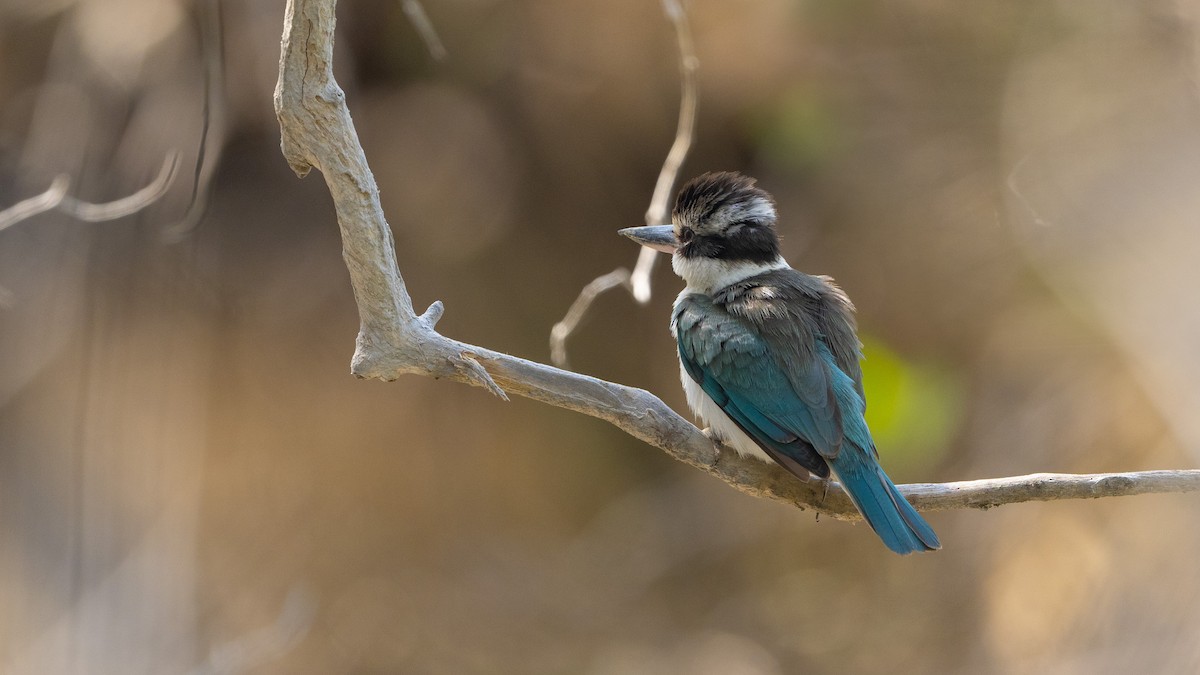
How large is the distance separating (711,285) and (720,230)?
16cm

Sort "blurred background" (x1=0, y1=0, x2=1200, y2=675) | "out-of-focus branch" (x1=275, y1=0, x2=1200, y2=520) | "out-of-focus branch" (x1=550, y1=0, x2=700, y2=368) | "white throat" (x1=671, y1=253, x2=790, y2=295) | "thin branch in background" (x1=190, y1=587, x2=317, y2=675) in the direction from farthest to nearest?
"thin branch in background" (x1=190, y1=587, x2=317, y2=675)
"blurred background" (x1=0, y1=0, x2=1200, y2=675)
"white throat" (x1=671, y1=253, x2=790, y2=295)
"out-of-focus branch" (x1=550, y1=0, x2=700, y2=368)
"out-of-focus branch" (x1=275, y1=0, x2=1200, y2=520)

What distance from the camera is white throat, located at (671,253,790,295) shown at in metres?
3.31

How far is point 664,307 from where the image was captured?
5.34 meters

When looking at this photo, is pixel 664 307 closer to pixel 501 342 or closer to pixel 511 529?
pixel 501 342

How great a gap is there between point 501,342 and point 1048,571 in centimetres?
260

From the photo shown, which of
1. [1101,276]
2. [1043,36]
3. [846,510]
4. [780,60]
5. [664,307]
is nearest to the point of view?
[846,510]

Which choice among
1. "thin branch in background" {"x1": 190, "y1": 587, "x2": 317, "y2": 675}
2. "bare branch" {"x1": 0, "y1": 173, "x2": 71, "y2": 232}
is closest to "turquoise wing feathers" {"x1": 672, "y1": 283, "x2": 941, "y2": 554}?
"bare branch" {"x1": 0, "y1": 173, "x2": 71, "y2": 232}

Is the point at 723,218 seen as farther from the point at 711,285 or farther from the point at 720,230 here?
the point at 711,285

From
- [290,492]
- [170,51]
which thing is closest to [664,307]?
[290,492]

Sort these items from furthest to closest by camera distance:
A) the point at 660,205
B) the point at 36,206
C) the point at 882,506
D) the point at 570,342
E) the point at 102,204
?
the point at 570,342
the point at 102,204
the point at 660,205
the point at 36,206
the point at 882,506

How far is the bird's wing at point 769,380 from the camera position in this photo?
2.75 metres

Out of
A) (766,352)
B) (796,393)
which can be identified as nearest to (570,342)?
(766,352)

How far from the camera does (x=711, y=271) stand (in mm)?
3316

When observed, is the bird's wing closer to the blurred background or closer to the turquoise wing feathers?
the turquoise wing feathers
